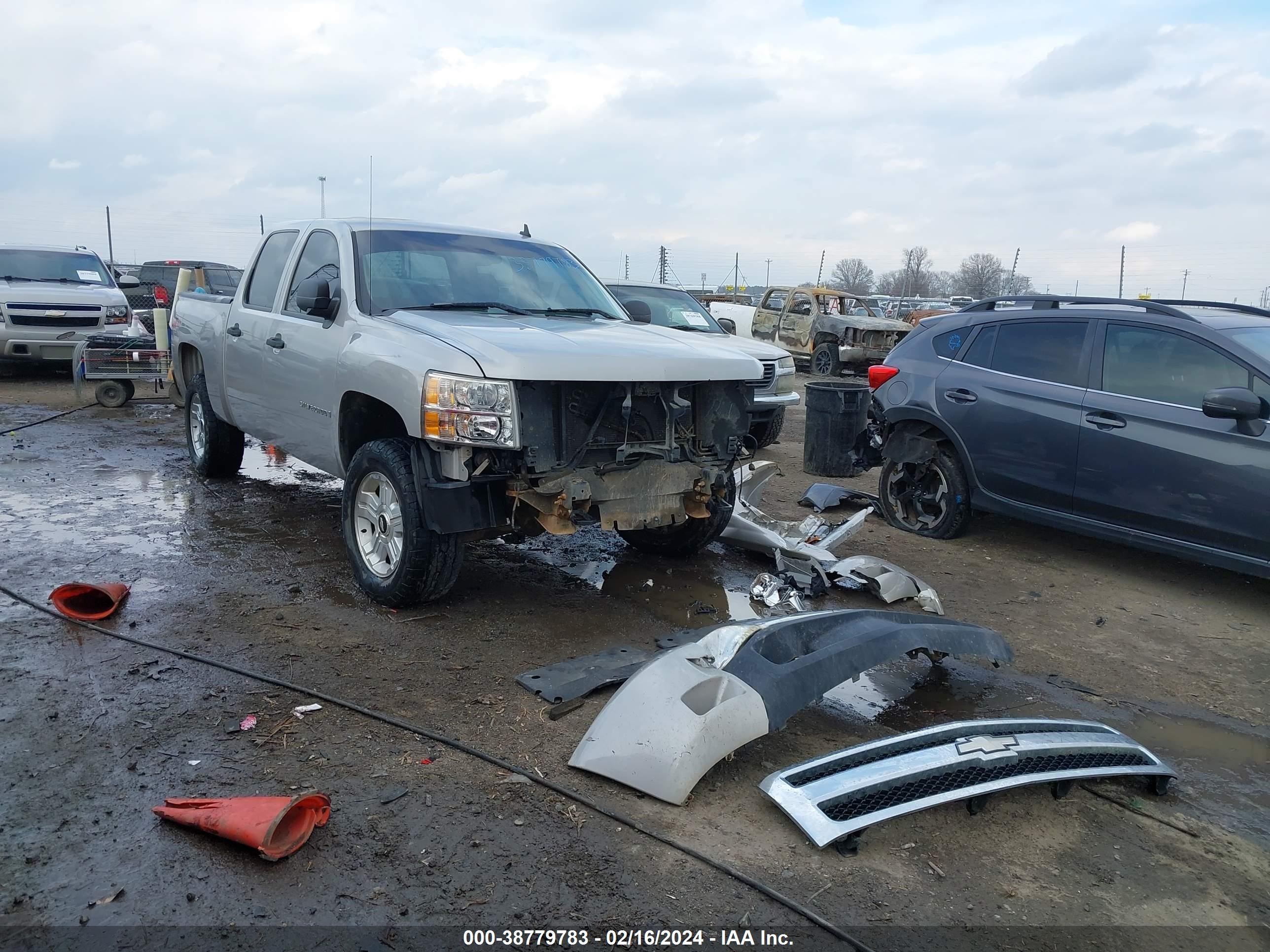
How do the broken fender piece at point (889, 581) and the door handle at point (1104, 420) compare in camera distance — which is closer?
the broken fender piece at point (889, 581)

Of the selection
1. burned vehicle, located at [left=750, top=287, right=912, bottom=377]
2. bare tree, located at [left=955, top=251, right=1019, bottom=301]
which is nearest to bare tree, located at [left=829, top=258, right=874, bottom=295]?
bare tree, located at [left=955, top=251, right=1019, bottom=301]

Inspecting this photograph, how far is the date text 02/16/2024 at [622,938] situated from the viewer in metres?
2.46

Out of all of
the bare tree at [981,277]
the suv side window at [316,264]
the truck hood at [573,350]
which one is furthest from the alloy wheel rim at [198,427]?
the bare tree at [981,277]

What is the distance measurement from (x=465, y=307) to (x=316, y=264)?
1241 millimetres

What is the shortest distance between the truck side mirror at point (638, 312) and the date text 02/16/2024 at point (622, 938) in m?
3.95

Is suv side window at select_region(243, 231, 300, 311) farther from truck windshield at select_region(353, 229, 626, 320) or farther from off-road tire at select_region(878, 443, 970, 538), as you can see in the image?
off-road tire at select_region(878, 443, 970, 538)

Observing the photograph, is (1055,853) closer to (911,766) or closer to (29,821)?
(911,766)

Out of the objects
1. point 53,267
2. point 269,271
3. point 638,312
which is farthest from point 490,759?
point 53,267

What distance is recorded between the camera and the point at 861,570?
214 inches

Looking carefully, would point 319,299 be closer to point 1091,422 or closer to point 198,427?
point 198,427

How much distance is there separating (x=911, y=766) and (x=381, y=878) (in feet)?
5.69

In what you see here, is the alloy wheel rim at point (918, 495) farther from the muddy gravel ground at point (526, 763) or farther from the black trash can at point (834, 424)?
the black trash can at point (834, 424)

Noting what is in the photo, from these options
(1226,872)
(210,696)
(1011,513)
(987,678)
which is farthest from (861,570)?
(210,696)

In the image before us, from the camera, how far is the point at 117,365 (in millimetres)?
11609
